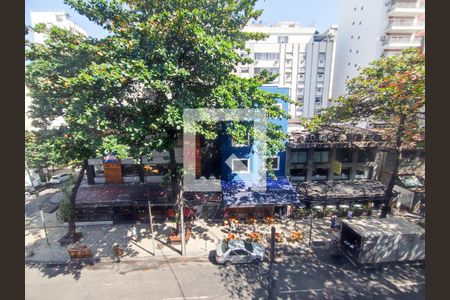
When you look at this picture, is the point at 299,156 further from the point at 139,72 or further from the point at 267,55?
the point at 267,55

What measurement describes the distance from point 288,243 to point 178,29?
1336cm

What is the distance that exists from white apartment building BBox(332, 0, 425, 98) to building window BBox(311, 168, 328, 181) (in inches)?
404

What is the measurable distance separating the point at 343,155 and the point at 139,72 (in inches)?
643

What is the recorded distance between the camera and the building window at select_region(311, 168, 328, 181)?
1769 centimetres

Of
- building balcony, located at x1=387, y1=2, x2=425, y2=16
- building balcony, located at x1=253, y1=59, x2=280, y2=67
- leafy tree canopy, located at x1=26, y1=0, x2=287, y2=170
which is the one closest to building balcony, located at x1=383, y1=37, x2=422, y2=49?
building balcony, located at x1=387, y1=2, x2=425, y2=16

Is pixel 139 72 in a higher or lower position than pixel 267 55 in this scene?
lower

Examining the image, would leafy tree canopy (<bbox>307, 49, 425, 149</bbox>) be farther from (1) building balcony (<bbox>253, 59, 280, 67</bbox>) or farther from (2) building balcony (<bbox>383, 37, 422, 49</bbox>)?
(1) building balcony (<bbox>253, 59, 280, 67</bbox>)

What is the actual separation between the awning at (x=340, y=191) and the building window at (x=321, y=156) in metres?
1.87

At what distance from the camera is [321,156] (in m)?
17.2

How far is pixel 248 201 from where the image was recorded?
1459 centimetres

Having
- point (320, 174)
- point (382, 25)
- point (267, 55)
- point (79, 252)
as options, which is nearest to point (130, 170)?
point (79, 252)

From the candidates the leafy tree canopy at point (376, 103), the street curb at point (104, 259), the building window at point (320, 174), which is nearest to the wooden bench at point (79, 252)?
the street curb at point (104, 259)

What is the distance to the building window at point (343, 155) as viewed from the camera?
1714cm

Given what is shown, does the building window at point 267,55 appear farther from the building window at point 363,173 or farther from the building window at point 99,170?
the building window at point 99,170
